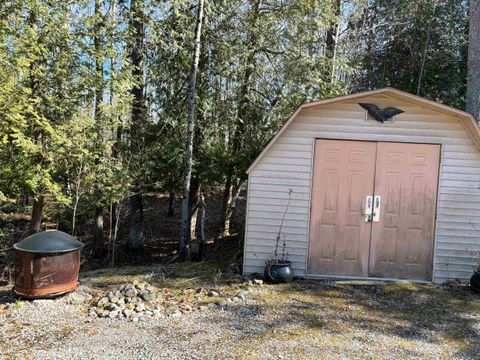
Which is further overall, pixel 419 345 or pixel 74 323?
pixel 74 323

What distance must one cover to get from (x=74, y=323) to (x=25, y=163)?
11.7 ft

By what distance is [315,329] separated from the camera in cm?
463

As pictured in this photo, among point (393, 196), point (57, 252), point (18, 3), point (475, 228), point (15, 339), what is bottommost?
point (15, 339)

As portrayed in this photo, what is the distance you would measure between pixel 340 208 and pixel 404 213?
1.02 m

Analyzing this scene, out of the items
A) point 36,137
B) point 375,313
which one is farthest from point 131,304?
point 36,137

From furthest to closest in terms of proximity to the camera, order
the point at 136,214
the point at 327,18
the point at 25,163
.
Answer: the point at 136,214 → the point at 327,18 → the point at 25,163

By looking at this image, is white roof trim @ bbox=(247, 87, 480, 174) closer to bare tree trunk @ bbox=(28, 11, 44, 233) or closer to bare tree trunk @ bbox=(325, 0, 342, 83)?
bare tree trunk @ bbox=(325, 0, 342, 83)

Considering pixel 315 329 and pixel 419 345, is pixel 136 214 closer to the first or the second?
pixel 315 329

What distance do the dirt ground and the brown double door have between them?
430mm

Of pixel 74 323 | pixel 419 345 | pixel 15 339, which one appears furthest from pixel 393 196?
pixel 15 339

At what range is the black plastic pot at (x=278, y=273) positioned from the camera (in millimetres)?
6297

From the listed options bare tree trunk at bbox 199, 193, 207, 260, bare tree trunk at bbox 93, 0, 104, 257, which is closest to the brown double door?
bare tree trunk at bbox 199, 193, 207, 260

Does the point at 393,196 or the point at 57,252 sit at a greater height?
the point at 393,196

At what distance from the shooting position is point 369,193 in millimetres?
6594
